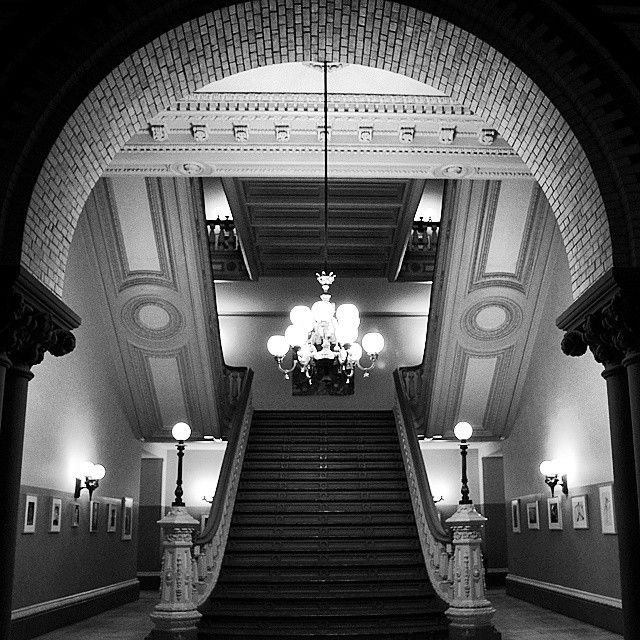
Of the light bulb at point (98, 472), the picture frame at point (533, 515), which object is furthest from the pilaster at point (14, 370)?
the picture frame at point (533, 515)

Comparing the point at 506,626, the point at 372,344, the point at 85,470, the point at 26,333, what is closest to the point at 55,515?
the point at 85,470

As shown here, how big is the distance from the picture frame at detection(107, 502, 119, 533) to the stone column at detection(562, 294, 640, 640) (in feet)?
31.2

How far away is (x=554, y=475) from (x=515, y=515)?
9.22ft

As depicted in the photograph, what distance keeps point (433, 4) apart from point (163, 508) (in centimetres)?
1421

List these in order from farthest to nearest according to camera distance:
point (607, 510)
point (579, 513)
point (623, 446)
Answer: point (579, 513), point (607, 510), point (623, 446)

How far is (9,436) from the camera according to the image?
16.1 feet

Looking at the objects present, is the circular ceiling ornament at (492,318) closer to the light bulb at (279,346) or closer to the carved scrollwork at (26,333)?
the light bulb at (279,346)

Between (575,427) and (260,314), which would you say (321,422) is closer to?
(260,314)

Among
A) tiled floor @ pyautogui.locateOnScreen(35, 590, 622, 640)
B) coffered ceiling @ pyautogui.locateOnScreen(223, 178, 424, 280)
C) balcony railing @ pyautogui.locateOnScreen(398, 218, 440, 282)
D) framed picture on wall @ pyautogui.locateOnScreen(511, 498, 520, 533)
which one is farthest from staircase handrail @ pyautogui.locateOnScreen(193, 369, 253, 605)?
balcony railing @ pyautogui.locateOnScreen(398, 218, 440, 282)

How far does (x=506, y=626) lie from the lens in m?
A: 10.5

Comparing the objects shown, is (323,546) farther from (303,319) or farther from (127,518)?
(127,518)

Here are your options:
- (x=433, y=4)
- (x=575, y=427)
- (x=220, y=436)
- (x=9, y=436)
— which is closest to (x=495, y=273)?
(x=575, y=427)

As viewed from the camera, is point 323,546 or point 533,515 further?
point 533,515

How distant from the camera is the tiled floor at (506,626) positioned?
378 inches
